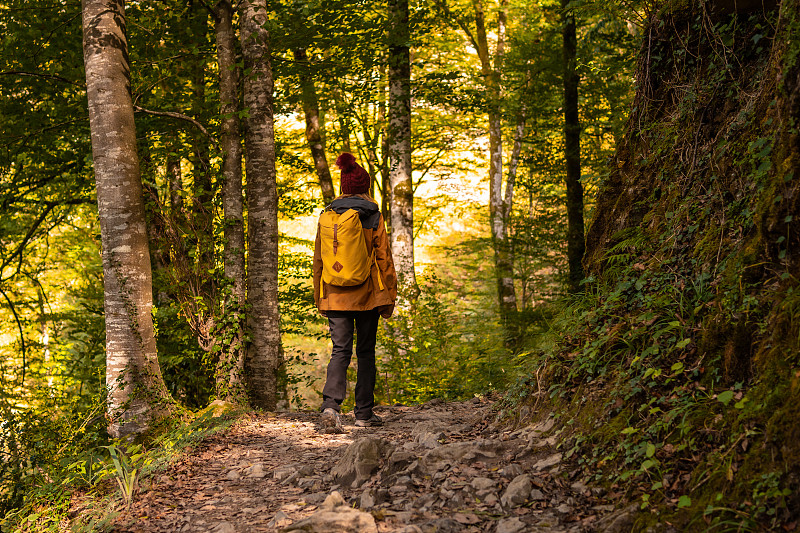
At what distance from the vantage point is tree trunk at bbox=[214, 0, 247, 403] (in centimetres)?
701

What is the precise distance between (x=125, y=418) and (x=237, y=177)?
3.25m

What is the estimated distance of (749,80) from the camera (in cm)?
402

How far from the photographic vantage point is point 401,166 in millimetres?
11305

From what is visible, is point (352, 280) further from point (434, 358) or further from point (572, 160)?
point (572, 160)

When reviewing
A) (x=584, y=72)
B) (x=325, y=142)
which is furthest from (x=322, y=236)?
(x=325, y=142)

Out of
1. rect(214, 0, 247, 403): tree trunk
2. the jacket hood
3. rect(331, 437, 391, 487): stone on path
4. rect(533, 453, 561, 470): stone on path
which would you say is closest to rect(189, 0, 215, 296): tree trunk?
rect(214, 0, 247, 403): tree trunk

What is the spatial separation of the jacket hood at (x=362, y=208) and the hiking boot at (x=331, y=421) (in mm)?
1956

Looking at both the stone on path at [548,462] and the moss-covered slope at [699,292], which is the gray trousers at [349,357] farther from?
the stone on path at [548,462]

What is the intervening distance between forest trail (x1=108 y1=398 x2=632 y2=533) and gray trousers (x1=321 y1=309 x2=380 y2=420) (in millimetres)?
492

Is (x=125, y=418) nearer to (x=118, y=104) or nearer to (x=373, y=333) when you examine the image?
(x=373, y=333)

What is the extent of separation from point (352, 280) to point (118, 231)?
2.37 metres

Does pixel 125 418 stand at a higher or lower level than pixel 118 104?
lower

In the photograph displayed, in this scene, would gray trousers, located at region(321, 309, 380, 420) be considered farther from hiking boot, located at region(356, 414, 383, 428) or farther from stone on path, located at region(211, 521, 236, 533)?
stone on path, located at region(211, 521, 236, 533)

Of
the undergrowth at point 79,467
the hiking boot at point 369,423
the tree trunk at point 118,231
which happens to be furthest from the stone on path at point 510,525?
the tree trunk at point 118,231
